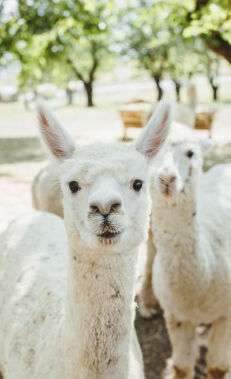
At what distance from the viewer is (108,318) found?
1695mm

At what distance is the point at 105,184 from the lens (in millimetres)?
1570

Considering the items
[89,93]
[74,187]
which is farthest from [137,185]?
[89,93]

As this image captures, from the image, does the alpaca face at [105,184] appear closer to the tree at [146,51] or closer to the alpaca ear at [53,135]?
the alpaca ear at [53,135]

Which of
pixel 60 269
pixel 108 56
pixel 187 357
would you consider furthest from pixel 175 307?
pixel 108 56

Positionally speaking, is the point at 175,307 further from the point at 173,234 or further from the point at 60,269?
the point at 60,269

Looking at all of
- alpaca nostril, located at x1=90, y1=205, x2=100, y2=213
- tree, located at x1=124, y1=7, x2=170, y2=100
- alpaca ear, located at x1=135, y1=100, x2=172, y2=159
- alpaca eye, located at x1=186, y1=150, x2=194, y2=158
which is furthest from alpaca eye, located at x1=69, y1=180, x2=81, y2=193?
tree, located at x1=124, y1=7, x2=170, y2=100

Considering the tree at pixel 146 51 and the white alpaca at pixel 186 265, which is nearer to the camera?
the white alpaca at pixel 186 265

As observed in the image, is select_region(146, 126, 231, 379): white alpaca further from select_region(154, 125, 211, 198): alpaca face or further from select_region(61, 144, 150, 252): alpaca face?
select_region(61, 144, 150, 252): alpaca face

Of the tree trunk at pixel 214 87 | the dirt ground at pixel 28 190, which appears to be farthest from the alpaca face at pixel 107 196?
the tree trunk at pixel 214 87

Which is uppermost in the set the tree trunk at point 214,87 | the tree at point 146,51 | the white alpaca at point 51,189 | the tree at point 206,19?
the tree at point 146,51

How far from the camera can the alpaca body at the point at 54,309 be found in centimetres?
168

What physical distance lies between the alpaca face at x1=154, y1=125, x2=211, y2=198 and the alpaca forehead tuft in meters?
0.60

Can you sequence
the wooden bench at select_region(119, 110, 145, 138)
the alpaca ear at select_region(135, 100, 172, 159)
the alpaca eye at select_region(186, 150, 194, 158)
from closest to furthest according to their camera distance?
1. the alpaca ear at select_region(135, 100, 172, 159)
2. the alpaca eye at select_region(186, 150, 194, 158)
3. the wooden bench at select_region(119, 110, 145, 138)

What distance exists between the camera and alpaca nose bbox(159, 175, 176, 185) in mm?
2496
